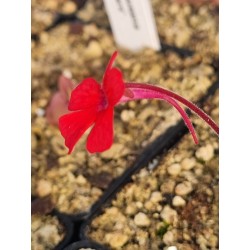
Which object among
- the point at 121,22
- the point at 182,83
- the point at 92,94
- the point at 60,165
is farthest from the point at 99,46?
the point at 92,94

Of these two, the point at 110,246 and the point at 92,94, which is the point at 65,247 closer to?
the point at 110,246

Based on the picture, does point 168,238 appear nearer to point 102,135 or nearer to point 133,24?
point 102,135

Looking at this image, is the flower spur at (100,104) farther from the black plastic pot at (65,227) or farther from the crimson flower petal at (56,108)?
the crimson flower petal at (56,108)

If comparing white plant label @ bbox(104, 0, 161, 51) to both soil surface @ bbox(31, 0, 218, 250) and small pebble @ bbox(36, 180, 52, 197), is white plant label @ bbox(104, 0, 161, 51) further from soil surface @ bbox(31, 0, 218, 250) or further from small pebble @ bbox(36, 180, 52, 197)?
small pebble @ bbox(36, 180, 52, 197)

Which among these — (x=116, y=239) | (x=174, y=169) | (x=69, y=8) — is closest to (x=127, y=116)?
(x=174, y=169)

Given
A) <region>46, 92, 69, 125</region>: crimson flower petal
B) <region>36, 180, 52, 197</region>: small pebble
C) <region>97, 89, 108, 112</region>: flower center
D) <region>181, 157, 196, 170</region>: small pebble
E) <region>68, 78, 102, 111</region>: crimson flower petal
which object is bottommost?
<region>181, 157, 196, 170</region>: small pebble

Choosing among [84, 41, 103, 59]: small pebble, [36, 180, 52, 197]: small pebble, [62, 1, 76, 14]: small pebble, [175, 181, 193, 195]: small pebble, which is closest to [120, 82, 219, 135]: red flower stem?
[175, 181, 193, 195]: small pebble
